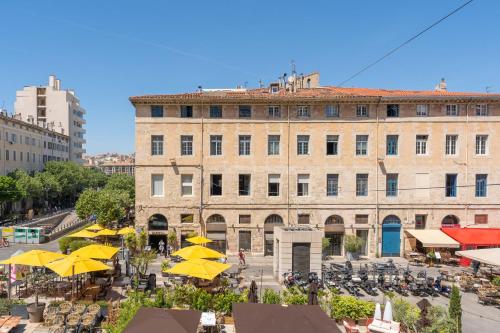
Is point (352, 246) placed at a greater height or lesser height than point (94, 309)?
lesser

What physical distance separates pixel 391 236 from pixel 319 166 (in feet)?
30.0

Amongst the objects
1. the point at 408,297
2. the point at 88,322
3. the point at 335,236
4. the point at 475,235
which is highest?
the point at 475,235

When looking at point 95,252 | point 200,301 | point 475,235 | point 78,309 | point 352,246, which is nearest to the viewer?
point 78,309

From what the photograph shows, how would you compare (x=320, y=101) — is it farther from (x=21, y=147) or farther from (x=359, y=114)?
(x=21, y=147)

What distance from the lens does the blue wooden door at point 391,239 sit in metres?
31.2

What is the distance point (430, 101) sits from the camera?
1219 inches

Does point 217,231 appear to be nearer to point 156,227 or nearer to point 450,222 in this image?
point 156,227

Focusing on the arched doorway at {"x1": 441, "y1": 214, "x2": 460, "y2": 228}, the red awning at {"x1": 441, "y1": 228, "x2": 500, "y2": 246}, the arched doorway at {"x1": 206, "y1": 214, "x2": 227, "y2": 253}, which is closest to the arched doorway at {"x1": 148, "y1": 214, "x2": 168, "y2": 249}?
the arched doorway at {"x1": 206, "y1": 214, "x2": 227, "y2": 253}

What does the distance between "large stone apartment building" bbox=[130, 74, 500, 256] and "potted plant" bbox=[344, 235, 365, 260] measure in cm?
122

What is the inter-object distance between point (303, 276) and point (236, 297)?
7101 millimetres

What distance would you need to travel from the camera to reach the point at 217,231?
3062 centimetres

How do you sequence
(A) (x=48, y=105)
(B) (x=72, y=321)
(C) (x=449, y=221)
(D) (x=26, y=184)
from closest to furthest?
(B) (x=72, y=321), (C) (x=449, y=221), (D) (x=26, y=184), (A) (x=48, y=105)

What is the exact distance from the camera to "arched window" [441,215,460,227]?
31375 mm

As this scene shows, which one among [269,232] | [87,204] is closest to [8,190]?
[87,204]
